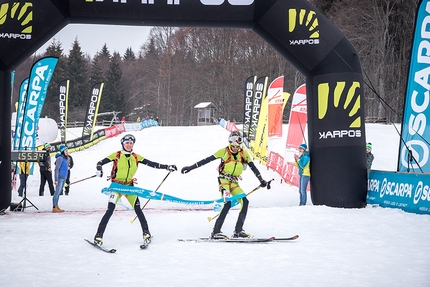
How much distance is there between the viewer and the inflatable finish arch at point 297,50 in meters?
11.4

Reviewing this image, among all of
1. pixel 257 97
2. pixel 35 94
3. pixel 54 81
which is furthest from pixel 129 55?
pixel 35 94

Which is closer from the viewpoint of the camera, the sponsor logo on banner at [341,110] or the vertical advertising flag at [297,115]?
the sponsor logo on banner at [341,110]

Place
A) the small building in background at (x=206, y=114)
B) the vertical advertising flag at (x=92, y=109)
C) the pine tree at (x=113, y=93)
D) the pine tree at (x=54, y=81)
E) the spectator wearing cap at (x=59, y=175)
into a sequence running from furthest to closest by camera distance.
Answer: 1. the pine tree at (x=113, y=93)
2. the pine tree at (x=54, y=81)
3. the small building in background at (x=206, y=114)
4. the vertical advertising flag at (x=92, y=109)
5. the spectator wearing cap at (x=59, y=175)

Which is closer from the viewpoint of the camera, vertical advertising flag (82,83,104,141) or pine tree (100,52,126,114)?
vertical advertising flag (82,83,104,141)

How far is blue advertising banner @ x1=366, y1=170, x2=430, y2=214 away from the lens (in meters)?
9.88

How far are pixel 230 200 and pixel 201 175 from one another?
1411 cm

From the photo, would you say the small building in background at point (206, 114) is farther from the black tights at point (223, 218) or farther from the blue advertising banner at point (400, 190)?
the black tights at point (223, 218)

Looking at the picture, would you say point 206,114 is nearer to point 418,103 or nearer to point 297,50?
point 297,50

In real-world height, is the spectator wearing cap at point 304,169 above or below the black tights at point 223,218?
above

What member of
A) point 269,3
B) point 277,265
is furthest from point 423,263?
point 269,3

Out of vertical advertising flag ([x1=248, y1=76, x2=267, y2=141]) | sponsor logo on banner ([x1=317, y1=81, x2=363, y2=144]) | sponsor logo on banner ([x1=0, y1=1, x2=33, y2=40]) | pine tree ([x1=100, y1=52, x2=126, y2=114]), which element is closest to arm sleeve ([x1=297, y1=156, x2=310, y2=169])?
sponsor logo on banner ([x1=317, y1=81, x2=363, y2=144])

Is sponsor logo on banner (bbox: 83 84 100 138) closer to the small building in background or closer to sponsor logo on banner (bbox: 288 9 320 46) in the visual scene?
the small building in background

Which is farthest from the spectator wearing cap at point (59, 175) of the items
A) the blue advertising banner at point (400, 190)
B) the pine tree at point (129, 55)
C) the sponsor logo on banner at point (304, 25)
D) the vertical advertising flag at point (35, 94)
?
the pine tree at point (129, 55)

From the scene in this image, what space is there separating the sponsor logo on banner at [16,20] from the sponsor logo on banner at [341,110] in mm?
7245
